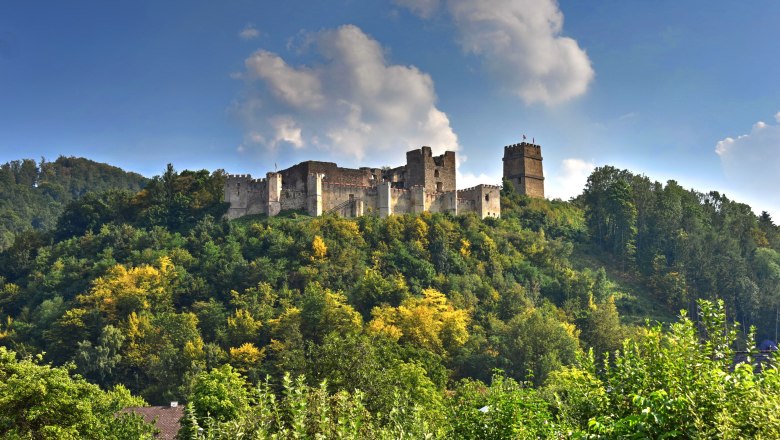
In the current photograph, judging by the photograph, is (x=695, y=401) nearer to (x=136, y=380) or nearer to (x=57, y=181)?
(x=136, y=380)

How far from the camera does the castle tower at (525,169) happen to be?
283 ft

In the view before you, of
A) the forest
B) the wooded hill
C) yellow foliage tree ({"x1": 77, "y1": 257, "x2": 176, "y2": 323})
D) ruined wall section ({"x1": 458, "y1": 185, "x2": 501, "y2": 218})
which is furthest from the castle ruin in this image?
the wooded hill

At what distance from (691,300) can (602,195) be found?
15.2m

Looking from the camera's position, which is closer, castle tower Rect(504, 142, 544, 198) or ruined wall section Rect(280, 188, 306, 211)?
ruined wall section Rect(280, 188, 306, 211)

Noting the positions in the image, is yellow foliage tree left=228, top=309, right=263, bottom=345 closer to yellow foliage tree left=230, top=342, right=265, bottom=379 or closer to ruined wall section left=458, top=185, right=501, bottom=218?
yellow foliage tree left=230, top=342, right=265, bottom=379

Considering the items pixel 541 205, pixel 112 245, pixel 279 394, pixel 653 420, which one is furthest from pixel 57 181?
pixel 653 420

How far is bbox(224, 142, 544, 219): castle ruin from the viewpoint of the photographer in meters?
68.4

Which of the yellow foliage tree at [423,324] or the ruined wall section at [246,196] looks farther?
the ruined wall section at [246,196]

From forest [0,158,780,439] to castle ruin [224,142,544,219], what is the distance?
199 cm

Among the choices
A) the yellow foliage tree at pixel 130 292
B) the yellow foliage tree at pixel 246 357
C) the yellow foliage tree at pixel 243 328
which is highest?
the yellow foliage tree at pixel 130 292

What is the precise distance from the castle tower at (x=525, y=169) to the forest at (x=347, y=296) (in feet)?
10.8

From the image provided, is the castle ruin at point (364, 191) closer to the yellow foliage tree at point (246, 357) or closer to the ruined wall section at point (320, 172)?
the ruined wall section at point (320, 172)

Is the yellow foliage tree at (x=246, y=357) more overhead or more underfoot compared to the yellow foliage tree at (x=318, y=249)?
more underfoot

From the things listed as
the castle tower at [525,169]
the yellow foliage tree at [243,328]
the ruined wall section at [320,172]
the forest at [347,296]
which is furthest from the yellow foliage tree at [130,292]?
the castle tower at [525,169]
